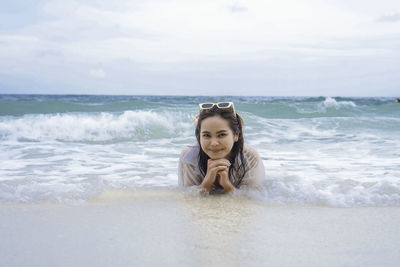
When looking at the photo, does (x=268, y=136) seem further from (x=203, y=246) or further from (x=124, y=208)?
(x=203, y=246)

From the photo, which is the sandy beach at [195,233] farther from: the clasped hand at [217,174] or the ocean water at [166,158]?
the ocean water at [166,158]

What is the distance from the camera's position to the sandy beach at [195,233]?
2.04 m

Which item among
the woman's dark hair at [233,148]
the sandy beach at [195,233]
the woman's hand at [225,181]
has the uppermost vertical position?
the woman's dark hair at [233,148]

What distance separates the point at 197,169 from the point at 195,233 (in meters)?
1.03

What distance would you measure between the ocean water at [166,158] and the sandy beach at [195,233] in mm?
299

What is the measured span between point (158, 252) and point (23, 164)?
357 centimetres

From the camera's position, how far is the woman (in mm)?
3119

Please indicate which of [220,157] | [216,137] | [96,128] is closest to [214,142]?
[216,137]

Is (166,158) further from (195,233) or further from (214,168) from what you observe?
(195,233)

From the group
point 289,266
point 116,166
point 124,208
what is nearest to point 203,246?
point 289,266

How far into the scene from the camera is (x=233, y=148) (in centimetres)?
335

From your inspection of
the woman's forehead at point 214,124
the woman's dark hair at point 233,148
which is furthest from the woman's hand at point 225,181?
the woman's forehead at point 214,124

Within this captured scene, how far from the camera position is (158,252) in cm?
211

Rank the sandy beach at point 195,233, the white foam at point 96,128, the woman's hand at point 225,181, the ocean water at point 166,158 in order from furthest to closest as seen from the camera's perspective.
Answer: the white foam at point 96,128 < the ocean water at point 166,158 < the woman's hand at point 225,181 < the sandy beach at point 195,233
